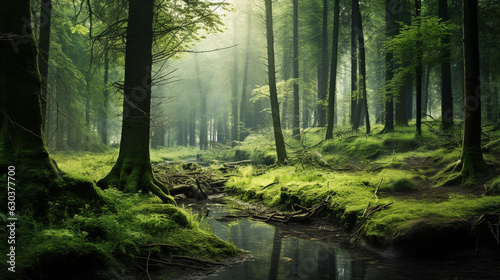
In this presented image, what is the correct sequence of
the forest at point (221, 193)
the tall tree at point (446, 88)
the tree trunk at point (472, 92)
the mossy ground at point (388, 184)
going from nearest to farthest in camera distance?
the forest at point (221, 193)
the mossy ground at point (388, 184)
the tree trunk at point (472, 92)
the tall tree at point (446, 88)

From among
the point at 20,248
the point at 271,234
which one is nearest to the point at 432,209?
the point at 271,234

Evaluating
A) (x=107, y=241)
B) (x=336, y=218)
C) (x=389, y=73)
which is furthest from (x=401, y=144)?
(x=107, y=241)

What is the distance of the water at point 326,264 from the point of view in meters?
4.41

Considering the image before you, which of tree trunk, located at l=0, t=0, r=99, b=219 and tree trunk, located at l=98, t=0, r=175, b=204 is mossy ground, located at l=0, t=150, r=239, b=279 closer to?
tree trunk, located at l=0, t=0, r=99, b=219

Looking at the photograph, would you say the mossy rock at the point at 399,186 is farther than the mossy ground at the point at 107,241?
Yes

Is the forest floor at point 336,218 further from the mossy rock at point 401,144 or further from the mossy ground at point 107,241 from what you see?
the mossy rock at point 401,144

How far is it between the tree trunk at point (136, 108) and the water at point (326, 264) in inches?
102

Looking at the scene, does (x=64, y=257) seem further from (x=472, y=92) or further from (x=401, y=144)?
(x=401, y=144)

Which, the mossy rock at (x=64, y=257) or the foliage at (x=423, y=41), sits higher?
the foliage at (x=423, y=41)

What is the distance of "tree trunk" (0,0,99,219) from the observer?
14.3 ft

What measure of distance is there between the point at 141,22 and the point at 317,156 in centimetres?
897

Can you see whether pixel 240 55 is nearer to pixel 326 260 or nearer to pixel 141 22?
pixel 141 22

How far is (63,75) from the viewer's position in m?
19.1

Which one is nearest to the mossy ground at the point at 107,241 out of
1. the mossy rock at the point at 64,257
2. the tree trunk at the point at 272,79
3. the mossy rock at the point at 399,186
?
the mossy rock at the point at 64,257
